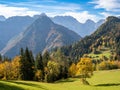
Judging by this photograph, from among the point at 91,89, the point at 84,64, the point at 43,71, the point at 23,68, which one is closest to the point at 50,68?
the point at 43,71

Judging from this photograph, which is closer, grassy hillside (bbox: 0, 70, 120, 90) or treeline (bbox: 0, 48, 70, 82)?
grassy hillside (bbox: 0, 70, 120, 90)

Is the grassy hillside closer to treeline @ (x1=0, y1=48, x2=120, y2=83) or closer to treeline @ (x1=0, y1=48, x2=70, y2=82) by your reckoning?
treeline @ (x1=0, y1=48, x2=120, y2=83)

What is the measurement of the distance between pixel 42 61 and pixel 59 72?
1021 centimetres

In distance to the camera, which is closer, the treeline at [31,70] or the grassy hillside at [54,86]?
the grassy hillside at [54,86]

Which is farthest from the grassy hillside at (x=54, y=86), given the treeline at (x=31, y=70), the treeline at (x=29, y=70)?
the treeline at (x=29, y=70)

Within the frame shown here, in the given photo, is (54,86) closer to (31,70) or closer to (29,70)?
(29,70)

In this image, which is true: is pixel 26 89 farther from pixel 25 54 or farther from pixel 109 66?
pixel 109 66

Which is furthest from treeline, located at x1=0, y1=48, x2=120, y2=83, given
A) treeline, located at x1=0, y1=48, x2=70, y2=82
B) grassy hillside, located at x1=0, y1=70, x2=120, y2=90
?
grassy hillside, located at x1=0, y1=70, x2=120, y2=90

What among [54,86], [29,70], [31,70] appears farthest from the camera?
[31,70]

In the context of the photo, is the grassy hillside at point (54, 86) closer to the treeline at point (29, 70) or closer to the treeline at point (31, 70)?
the treeline at point (31, 70)

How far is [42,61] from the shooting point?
131125 mm

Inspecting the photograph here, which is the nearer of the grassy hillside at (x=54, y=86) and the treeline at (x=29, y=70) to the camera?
the grassy hillside at (x=54, y=86)

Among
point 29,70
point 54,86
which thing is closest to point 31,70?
point 29,70

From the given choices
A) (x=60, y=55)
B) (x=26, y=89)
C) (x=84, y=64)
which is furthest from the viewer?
(x=60, y=55)
